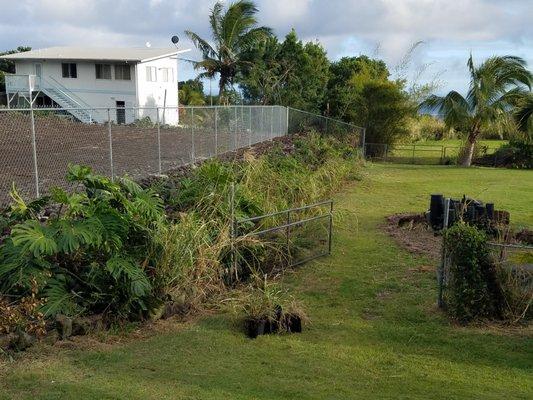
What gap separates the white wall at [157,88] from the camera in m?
40.3

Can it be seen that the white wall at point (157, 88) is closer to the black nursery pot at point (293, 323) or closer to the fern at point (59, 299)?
the fern at point (59, 299)

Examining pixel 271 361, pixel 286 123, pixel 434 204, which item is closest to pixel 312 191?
pixel 434 204

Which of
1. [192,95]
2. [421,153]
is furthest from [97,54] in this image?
[421,153]

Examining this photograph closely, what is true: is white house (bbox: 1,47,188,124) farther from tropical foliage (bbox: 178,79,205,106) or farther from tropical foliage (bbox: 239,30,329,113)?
tropical foliage (bbox: 178,79,205,106)

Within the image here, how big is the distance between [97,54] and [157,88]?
14.7 ft

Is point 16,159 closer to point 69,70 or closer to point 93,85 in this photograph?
A: point 93,85

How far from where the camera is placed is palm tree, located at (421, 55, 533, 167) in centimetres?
3120

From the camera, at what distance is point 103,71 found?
40.8m

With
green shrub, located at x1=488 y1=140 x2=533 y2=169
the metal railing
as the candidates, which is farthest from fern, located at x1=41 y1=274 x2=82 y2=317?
green shrub, located at x1=488 y1=140 x2=533 y2=169

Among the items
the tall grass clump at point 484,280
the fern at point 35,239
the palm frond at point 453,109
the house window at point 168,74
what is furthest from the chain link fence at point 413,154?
the fern at point 35,239

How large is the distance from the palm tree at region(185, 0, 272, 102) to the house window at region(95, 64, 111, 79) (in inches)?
226

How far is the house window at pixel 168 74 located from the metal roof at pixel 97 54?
119 centimetres

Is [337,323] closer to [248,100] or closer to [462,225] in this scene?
[462,225]

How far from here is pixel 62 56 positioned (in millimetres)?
41125
